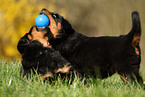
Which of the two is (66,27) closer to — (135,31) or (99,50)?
(99,50)

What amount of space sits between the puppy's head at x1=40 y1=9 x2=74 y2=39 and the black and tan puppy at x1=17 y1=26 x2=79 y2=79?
150 millimetres

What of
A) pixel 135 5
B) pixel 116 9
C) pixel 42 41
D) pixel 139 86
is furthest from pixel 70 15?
pixel 139 86

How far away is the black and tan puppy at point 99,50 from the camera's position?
2672 millimetres

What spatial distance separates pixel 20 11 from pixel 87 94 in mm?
6380

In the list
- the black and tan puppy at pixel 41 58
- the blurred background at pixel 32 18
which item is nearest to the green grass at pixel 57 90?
the black and tan puppy at pixel 41 58

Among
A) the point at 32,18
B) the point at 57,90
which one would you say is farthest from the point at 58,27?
the point at 32,18

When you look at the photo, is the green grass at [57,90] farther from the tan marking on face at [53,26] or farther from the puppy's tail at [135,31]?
the tan marking on face at [53,26]

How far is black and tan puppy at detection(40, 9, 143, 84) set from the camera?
267cm

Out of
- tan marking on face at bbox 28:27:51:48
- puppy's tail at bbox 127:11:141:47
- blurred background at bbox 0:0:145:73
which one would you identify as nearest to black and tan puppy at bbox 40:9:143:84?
puppy's tail at bbox 127:11:141:47

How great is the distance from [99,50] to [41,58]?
0.85m

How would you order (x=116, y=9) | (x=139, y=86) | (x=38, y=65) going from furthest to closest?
(x=116, y=9) → (x=38, y=65) → (x=139, y=86)

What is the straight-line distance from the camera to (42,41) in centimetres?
317

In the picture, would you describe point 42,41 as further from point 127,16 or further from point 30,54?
point 127,16

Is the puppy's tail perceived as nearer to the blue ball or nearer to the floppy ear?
the floppy ear
